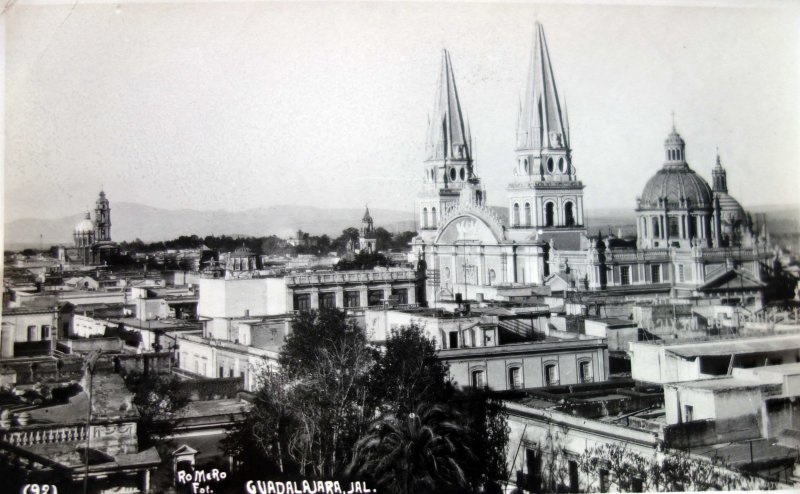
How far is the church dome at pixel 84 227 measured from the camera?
14.2 m

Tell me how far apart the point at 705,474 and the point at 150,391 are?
730 cm

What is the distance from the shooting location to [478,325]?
16.4m

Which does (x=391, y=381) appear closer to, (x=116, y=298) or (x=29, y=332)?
(x=29, y=332)

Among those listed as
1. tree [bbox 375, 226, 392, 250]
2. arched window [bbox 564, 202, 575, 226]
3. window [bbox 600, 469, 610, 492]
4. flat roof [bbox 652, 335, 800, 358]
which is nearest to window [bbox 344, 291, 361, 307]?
tree [bbox 375, 226, 392, 250]

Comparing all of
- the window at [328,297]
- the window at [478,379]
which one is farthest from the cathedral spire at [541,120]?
the window at [478,379]

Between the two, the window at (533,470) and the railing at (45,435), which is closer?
the railing at (45,435)

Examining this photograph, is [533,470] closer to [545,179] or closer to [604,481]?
[604,481]

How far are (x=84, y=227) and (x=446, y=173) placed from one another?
94.5 feet

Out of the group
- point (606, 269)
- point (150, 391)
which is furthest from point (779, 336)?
point (606, 269)

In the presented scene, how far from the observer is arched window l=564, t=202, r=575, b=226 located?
37.2 m

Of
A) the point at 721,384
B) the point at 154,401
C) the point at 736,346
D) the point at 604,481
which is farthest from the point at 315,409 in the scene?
the point at 736,346

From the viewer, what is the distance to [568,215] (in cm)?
3728

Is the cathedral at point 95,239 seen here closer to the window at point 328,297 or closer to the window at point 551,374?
the window at point 328,297

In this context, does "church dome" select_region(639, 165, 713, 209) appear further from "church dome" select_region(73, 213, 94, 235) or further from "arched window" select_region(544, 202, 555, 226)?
"church dome" select_region(73, 213, 94, 235)
